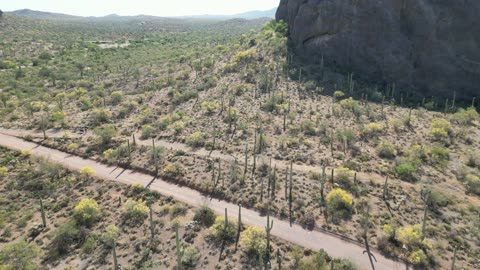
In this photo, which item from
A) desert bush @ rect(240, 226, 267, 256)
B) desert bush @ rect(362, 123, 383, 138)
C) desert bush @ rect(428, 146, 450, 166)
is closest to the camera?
desert bush @ rect(240, 226, 267, 256)

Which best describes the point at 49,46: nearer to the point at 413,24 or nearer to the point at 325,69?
the point at 325,69

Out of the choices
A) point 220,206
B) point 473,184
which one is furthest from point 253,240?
point 473,184

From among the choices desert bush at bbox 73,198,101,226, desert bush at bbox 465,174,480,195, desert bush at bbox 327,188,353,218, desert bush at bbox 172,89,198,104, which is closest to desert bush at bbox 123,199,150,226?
desert bush at bbox 73,198,101,226

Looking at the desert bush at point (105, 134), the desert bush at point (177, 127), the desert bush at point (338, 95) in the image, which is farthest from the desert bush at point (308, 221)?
the desert bush at point (338, 95)

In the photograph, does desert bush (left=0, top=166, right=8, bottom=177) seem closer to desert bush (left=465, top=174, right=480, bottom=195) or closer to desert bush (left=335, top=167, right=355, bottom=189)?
desert bush (left=335, top=167, right=355, bottom=189)

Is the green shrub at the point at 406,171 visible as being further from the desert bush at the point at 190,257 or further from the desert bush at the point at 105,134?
the desert bush at the point at 105,134
